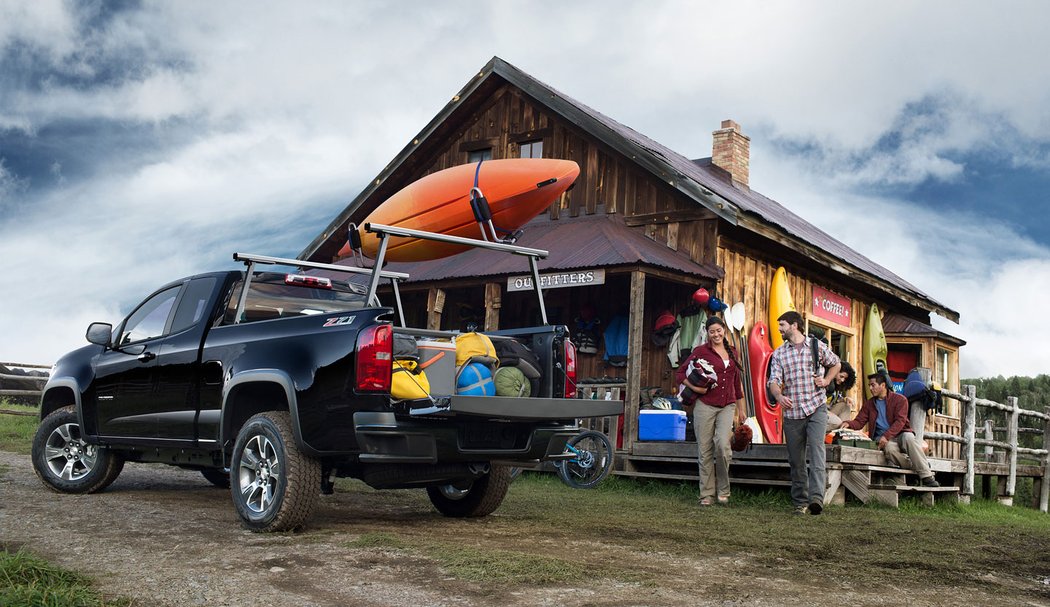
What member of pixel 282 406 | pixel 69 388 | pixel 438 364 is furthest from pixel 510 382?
pixel 69 388

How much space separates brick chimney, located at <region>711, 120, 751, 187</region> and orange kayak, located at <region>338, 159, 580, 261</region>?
351 inches

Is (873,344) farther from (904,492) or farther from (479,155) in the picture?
(479,155)

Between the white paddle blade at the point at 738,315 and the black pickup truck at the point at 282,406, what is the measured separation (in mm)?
7736

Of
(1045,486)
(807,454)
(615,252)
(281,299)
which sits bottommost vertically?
(1045,486)

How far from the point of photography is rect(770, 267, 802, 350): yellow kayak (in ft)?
49.8

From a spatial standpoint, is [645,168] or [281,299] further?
[645,168]

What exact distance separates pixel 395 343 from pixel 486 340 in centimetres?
79

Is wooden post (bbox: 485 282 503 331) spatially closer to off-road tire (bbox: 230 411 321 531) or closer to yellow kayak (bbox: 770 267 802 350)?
yellow kayak (bbox: 770 267 802 350)

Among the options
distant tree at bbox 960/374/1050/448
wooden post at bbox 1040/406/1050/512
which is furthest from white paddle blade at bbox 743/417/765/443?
distant tree at bbox 960/374/1050/448

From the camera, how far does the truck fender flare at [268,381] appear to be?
19.5 ft

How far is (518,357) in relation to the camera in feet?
22.2

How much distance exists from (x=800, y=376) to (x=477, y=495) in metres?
3.33

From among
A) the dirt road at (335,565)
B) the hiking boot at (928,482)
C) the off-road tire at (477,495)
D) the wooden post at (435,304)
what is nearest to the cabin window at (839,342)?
the hiking boot at (928,482)

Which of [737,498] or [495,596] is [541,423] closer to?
[495,596]
